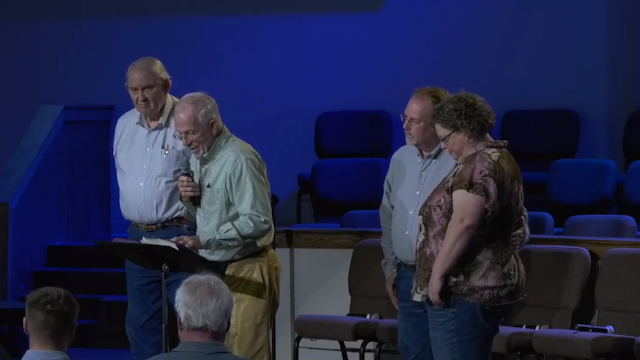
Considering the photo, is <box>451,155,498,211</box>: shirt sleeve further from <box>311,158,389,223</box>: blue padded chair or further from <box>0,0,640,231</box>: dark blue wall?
<box>0,0,640,231</box>: dark blue wall

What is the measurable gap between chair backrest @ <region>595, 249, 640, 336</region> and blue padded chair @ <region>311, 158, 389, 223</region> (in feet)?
9.81

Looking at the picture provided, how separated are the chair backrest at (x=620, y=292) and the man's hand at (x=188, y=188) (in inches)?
76.9

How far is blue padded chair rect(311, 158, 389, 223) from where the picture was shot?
24.6 ft

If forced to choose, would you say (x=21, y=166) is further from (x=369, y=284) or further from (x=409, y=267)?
(x=409, y=267)

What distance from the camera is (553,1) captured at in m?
8.20

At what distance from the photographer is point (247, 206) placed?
12.8 feet

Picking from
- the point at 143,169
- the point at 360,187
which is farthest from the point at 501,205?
the point at 360,187

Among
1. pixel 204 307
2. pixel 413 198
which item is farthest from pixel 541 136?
pixel 204 307

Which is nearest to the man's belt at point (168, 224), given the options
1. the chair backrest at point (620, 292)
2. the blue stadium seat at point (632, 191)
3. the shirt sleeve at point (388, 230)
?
the shirt sleeve at point (388, 230)

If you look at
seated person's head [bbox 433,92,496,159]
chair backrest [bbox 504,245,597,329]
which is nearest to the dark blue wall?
chair backrest [bbox 504,245,597,329]

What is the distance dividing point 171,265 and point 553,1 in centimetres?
536

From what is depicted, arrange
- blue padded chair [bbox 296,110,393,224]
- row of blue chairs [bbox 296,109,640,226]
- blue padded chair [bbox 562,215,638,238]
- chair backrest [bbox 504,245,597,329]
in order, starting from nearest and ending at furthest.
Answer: chair backrest [bbox 504,245,597,329] < blue padded chair [bbox 562,215,638,238] < row of blue chairs [bbox 296,109,640,226] < blue padded chair [bbox 296,110,393,224]

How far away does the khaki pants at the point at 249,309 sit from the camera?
3922 mm

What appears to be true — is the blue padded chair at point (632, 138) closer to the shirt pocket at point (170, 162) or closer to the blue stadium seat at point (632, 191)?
the blue stadium seat at point (632, 191)
